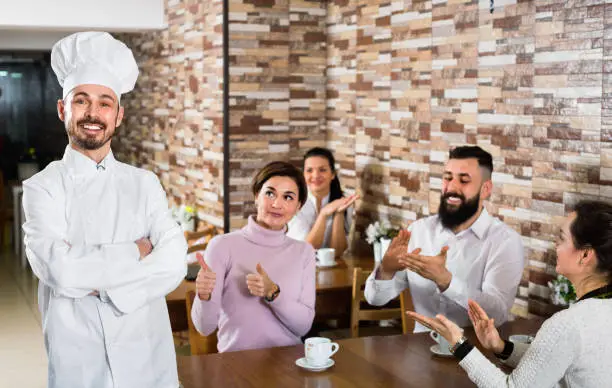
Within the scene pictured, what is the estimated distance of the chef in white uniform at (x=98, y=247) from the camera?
7.11 feet

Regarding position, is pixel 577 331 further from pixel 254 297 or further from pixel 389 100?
pixel 389 100

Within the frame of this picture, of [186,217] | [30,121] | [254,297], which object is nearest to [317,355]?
[254,297]

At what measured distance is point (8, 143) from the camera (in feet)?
32.6

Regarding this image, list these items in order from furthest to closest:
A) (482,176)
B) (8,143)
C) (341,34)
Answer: (8,143)
(341,34)
(482,176)

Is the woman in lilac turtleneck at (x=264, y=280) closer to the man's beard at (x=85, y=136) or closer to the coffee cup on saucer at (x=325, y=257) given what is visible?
the man's beard at (x=85, y=136)

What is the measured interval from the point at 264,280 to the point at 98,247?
103 centimetres

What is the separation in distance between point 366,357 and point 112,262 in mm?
1013

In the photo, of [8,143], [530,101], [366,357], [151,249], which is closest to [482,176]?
[530,101]

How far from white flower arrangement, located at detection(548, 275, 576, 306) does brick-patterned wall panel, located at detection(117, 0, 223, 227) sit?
2.68m

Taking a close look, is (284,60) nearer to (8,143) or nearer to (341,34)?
(341,34)

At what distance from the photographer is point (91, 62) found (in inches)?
88.7

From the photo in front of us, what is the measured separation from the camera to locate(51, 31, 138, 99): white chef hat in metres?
2.24

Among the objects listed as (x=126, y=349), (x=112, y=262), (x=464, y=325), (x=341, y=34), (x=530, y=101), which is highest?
(x=341, y=34)

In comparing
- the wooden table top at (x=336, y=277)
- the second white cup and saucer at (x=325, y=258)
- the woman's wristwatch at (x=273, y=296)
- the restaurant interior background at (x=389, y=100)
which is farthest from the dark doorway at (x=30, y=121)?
the woman's wristwatch at (x=273, y=296)
